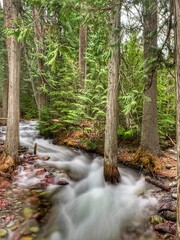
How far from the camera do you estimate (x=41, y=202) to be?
560 centimetres

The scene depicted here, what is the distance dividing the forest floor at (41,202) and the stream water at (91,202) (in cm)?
19

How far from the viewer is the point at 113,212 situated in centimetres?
563

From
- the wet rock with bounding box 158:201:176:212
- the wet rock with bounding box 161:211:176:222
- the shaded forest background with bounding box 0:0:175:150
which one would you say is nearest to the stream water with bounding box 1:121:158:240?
the wet rock with bounding box 158:201:176:212

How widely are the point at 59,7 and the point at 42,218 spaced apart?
14.3 ft

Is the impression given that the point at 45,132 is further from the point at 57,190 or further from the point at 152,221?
the point at 152,221

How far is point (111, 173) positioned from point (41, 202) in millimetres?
2083

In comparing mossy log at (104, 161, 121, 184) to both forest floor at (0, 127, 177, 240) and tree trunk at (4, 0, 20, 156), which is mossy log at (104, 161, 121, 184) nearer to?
forest floor at (0, 127, 177, 240)

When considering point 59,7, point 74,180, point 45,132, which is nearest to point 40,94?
point 45,132

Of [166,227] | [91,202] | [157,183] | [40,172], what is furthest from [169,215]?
[40,172]

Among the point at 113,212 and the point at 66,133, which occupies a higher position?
the point at 66,133

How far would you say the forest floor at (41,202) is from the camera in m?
4.42

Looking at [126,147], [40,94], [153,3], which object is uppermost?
[153,3]

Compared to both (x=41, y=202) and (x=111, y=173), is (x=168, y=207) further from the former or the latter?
(x=41, y=202)

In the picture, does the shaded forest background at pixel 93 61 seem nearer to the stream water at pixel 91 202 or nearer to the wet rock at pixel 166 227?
the stream water at pixel 91 202
